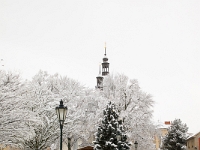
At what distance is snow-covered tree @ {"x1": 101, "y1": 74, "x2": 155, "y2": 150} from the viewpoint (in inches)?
1554

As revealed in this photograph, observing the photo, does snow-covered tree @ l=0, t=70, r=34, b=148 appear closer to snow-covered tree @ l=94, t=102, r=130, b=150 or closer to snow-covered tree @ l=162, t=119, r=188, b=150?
snow-covered tree @ l=94, t=102, r=130, b=150

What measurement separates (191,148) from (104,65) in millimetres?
33311

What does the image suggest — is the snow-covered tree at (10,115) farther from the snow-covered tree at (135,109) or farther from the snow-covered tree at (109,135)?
the snow-covered tree at (135,109)

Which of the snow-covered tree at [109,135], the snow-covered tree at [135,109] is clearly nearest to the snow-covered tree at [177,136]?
the snow-covered tree at [135,109]

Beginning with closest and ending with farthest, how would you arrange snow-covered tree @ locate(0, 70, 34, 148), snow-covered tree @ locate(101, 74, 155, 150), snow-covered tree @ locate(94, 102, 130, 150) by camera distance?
snow-covered tree @ locate(0, 70, 34, 148), snow-covered tree @ locate(94, 102, 130, 150), snow-covered tree @ locate(101, 74, 155, 150)

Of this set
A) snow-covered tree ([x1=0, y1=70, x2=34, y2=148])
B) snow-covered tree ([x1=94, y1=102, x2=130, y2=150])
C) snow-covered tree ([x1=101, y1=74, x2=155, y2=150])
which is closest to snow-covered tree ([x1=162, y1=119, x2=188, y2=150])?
snow-covered tree ([x1=101, y1=74, x2=155, y2=150])

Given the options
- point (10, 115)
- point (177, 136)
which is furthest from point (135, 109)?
point (10, 115)

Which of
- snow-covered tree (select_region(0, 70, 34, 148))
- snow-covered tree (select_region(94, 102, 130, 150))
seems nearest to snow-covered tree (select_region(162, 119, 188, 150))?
snow-covered tree (select_region(94, 102, 130, 150))

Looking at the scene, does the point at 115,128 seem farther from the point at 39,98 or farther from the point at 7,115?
the point at 7,115

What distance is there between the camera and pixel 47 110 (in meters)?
29.5

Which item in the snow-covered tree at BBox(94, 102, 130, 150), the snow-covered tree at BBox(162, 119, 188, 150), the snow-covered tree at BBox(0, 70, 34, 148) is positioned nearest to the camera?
the snow-covered tree at BBox(0, 70, 34, 148)

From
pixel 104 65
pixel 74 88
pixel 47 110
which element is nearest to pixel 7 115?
pixel 47 110

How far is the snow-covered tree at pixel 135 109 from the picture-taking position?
39.5 metres

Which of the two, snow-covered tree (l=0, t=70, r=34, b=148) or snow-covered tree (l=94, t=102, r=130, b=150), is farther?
snow-covered tree (l=94, t=102, r=130, b=150)
